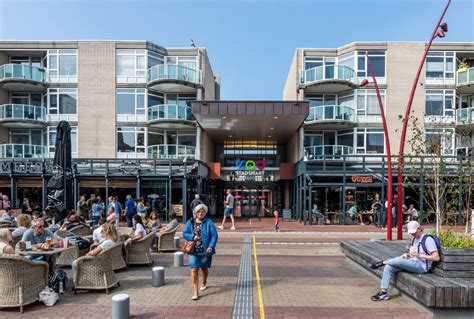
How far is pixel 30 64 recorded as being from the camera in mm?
23797

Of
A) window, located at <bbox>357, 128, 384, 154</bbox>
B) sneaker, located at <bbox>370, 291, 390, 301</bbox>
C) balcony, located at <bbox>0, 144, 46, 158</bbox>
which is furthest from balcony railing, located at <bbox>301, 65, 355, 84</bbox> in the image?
balcony, located at <bbox>0, 144, 46, 158</bbox>

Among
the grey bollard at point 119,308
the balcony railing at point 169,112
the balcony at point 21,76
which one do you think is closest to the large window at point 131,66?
the balcony railing at point 169,112

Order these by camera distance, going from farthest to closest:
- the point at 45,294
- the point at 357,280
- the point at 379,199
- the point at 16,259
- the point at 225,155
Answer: the point at 225,155 → the point at 379,199 → the point at 357,280 → the point at 45,294 → the point at 16,259

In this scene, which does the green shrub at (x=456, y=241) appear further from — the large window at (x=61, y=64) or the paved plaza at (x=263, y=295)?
the large window at (x=61, y=64)

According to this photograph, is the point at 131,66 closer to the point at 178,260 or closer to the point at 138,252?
the point at 138,252

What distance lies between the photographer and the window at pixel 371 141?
22864mm

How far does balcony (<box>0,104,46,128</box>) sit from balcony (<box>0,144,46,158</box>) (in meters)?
1.69

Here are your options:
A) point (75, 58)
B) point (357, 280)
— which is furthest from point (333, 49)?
point (357, 280)

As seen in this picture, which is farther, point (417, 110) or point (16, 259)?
point (417, 110)

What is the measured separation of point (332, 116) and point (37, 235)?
774 inches

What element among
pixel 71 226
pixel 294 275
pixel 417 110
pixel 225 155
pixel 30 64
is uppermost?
pixel 30 64

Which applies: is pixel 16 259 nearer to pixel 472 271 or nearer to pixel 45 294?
pixel 45 294

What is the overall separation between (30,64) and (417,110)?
28.9 m

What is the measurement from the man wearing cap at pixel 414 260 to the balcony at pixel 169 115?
1841 centimetres
